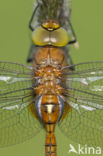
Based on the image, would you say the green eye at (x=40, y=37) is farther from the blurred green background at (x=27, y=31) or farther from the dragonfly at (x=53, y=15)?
the blurred green background at (x=27, y=31)

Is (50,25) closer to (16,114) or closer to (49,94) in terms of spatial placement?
(49,94)

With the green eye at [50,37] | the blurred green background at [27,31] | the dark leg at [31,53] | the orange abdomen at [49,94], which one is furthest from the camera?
the blurred green background at [27,31]

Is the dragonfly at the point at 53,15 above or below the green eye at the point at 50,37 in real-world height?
above

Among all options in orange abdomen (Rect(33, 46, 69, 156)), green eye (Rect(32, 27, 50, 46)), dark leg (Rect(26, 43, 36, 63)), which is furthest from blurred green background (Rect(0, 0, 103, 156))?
orange abdomen (Rect(33, 46, 69, 156))
